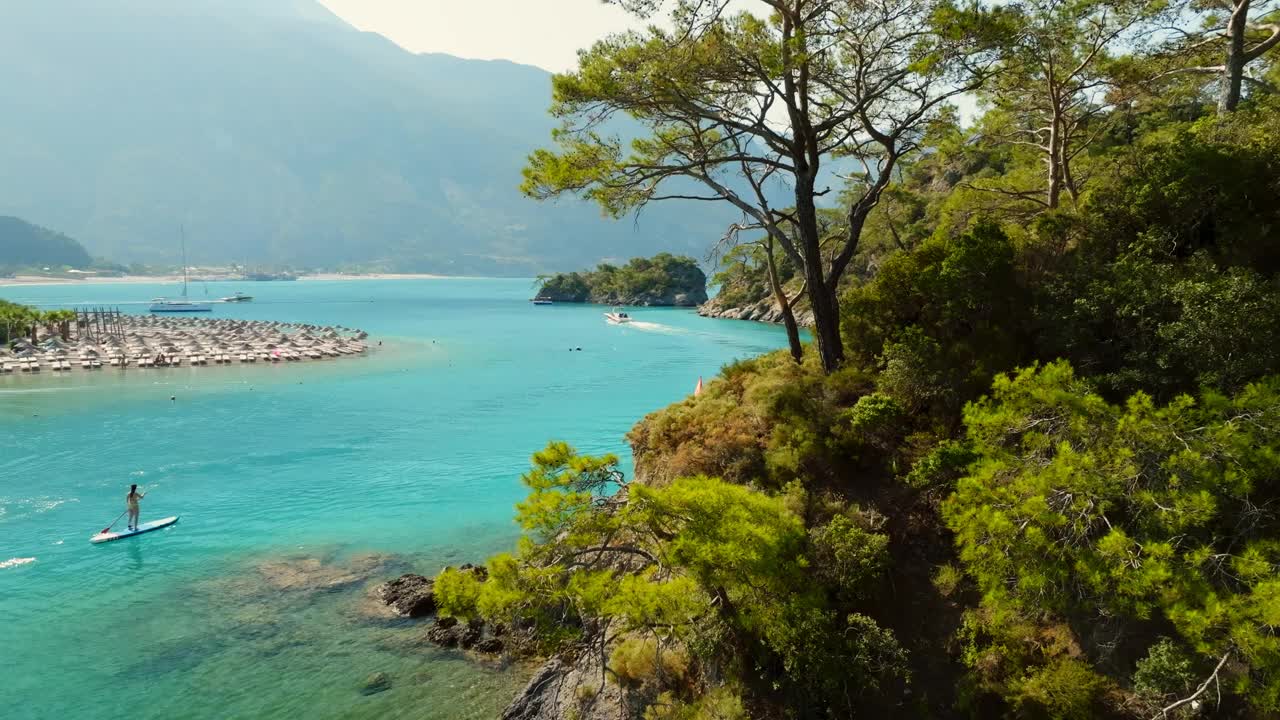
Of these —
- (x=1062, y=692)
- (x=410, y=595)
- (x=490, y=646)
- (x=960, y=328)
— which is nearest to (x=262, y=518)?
(x=410, y=595)

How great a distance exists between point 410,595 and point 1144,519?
16685mm

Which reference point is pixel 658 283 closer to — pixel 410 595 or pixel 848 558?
pixel 410 595

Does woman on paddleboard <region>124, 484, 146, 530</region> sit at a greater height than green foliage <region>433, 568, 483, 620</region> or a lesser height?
lesser

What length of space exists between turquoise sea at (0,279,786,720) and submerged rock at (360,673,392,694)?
0.19 meters

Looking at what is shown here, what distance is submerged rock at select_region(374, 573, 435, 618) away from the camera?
59.9ft

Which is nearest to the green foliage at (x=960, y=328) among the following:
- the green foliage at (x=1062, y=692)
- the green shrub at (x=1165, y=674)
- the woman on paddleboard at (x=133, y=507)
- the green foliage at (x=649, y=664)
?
the green foliage at (x=1062, y=692)

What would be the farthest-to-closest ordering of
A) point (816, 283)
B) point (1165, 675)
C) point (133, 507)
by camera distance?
point (133, 507), point (816, 283), point (1165, 675)

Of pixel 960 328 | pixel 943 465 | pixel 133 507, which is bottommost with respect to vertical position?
pixel 133 507

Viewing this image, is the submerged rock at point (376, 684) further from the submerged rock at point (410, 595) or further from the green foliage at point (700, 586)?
the green foliage at point (700, 586)

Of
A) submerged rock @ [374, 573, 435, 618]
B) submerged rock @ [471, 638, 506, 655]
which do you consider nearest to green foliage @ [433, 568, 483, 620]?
submerged rock @ [471, 638, 506, 655]

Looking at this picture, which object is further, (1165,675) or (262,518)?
(262,518)

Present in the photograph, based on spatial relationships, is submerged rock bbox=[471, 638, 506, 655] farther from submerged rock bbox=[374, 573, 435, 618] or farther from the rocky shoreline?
submerged rock bbox=[374, 573, 435, 618]

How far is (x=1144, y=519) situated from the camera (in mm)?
9609

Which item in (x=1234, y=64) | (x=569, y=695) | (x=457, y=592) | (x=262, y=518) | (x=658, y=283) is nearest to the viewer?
(x=457, y=592)
